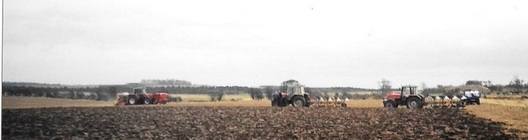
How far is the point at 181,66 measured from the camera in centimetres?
522

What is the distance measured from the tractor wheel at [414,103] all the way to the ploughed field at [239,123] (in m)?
0.07

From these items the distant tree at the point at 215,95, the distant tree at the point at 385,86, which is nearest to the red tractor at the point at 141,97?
the distant tree at the point at 215,95

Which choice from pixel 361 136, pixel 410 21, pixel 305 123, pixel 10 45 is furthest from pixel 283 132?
pixel 10 45

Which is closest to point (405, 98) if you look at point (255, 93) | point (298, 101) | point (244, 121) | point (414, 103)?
point (414, 103)

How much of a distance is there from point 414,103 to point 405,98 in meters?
0.33

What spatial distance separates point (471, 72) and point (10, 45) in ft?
13.4

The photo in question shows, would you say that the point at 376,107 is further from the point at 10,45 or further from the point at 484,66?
the point at 10,45

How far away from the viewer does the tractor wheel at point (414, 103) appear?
5078mm

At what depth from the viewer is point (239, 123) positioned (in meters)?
5.29

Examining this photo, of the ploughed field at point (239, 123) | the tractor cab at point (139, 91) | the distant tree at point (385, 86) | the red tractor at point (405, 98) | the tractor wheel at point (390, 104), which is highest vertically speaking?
the distant tree at point (385, 86)

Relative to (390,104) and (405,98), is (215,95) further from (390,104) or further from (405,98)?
(405,98)

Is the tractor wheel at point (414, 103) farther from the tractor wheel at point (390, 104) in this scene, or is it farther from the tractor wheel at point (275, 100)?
the tractor wheel at point (275, 100)

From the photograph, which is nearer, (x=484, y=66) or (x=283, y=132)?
(x=484, y=66)

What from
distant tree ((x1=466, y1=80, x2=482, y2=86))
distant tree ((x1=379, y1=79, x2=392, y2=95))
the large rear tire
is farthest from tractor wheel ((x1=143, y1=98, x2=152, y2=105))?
distant tree ((x1=466, y1=80, x2=482, y2=86))
